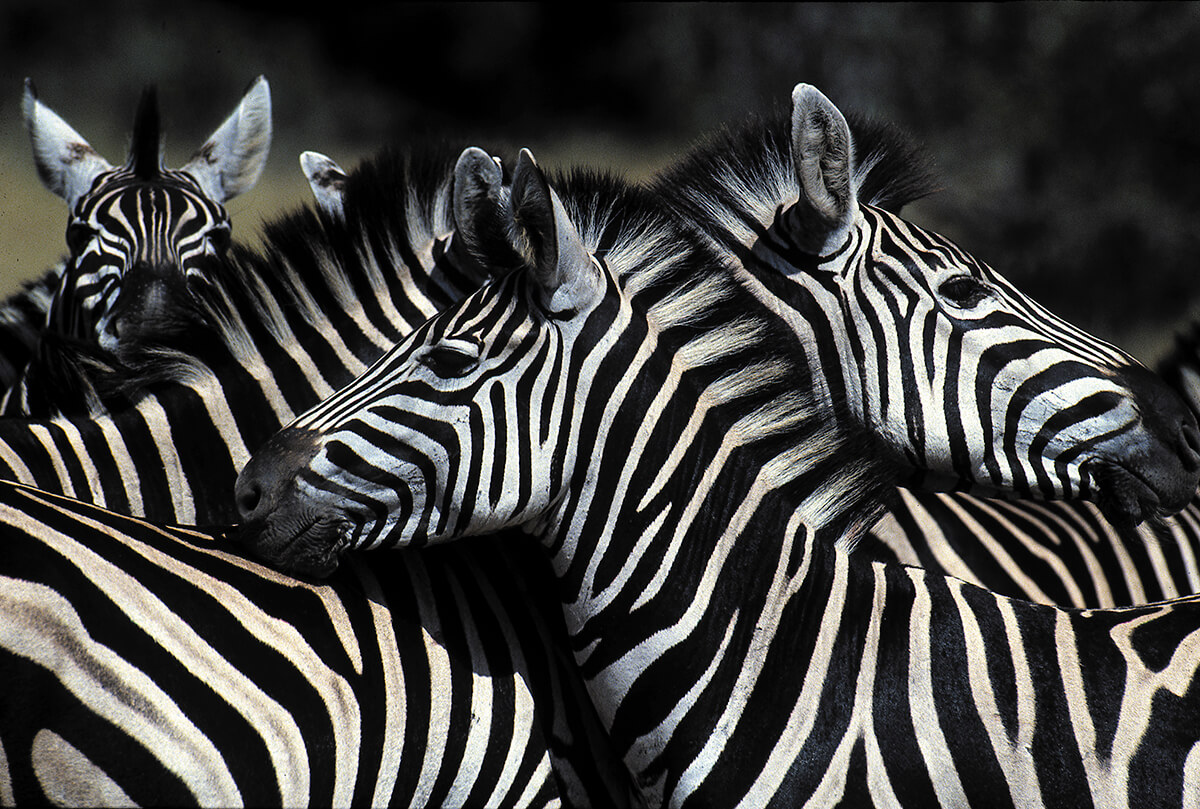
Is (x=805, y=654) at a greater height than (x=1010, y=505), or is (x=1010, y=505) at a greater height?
(x=1010, y=505)

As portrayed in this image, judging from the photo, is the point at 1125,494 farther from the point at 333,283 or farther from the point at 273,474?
the point at 333,283

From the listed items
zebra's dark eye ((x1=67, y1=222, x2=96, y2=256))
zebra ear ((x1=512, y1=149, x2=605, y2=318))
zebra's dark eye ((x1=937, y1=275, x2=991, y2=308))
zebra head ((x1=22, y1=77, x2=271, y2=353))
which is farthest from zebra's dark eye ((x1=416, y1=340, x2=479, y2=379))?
zebra's dark eye ((x1=67, y1=222, x2=96, y2=256))

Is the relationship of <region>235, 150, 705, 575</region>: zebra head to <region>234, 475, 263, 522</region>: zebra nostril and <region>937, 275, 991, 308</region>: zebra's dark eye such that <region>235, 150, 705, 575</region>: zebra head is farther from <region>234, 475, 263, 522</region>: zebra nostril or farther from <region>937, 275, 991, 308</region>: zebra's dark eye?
<region>937, 275, 991, 308</region>: zebra's dark eye

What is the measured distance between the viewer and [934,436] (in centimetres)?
285

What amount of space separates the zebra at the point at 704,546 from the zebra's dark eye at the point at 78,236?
2.35 m

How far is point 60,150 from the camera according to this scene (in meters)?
4.64

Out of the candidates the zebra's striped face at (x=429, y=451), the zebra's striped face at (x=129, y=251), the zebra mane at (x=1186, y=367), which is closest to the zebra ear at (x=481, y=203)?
the zebra's striped face at (x=429, y=451)

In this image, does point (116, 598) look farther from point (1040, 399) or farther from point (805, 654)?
point (1040, 399)

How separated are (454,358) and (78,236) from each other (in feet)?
8.85

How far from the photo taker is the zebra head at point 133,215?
3828 millimetres

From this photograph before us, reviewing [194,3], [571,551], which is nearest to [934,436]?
[571,551]

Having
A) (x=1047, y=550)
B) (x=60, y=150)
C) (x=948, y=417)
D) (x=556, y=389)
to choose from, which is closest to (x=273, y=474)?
(x=556, y=389)

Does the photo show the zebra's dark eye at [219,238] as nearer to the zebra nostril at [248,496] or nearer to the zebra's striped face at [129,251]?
the zebra's striped face at [129,251]

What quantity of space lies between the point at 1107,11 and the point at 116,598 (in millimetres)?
12453
